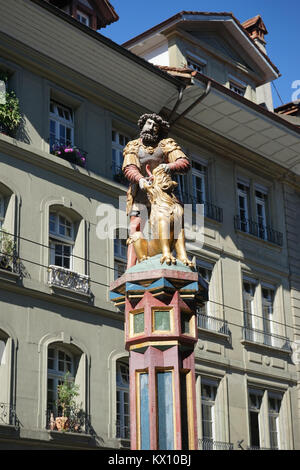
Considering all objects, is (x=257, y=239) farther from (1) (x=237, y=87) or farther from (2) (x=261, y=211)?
(1) (x=237, y=87)

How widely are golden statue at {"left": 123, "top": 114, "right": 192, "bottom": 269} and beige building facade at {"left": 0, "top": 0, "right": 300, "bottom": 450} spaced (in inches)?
346

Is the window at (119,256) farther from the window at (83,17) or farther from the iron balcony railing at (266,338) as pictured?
the window at (83,17)

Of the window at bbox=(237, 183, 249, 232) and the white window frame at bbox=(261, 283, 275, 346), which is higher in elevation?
the window at bbox=(237, 183, 249, 232)

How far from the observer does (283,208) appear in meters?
28.3

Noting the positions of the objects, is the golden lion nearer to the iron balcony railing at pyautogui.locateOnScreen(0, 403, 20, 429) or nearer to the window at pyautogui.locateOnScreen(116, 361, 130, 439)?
the iron balcony railing at pyautogui.locateOnScreen(0, 403, 20, 429)

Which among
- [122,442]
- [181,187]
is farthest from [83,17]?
[122,442]

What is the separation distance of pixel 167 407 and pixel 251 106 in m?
16.7

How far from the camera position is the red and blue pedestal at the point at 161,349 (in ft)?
28.5

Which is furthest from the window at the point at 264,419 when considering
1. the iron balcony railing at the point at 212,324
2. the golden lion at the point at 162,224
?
the golden lion at the point at 162,224

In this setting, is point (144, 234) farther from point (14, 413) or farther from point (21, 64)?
point (21, 64)

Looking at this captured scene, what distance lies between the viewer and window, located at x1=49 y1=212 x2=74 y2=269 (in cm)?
2016

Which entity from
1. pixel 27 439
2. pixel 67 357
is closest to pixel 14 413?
pixel 27 439

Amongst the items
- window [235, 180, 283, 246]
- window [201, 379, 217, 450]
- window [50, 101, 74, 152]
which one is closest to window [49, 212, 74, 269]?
window [50, 101, 74, 152]

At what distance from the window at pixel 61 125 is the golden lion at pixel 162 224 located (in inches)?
451
